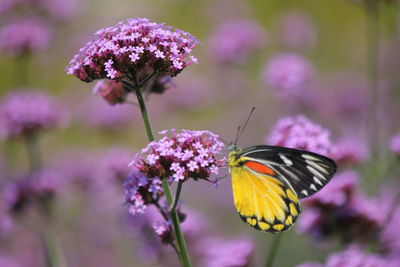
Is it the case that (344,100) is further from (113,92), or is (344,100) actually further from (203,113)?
(113,92)

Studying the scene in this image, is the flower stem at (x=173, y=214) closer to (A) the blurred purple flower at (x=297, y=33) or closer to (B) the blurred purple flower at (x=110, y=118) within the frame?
(B) the blurred purple flower at (x=110, y=118)

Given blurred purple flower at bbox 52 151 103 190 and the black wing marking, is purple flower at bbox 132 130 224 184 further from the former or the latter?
blurred purple flower at bbox 52 151 103 190

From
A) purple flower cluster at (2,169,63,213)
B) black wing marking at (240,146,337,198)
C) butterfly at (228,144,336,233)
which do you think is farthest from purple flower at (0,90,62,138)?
black wing marking at (240,146,337,198)

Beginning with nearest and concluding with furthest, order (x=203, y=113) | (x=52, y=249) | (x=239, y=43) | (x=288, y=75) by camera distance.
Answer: (x=52, y=249) < (x=288, y=75) < (x=239, y=43) < (x=203, y=113)

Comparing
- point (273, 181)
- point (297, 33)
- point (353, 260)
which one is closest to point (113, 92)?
point (273, 181)

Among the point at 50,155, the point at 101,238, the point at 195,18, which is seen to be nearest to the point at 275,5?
the point at 195,18

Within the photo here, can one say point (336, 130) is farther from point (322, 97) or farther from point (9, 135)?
point (9, 135)
